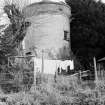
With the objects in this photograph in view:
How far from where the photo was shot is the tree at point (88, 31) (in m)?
21.7

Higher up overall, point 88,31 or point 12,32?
point 88,31

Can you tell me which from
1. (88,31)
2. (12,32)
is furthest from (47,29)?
(12,32)

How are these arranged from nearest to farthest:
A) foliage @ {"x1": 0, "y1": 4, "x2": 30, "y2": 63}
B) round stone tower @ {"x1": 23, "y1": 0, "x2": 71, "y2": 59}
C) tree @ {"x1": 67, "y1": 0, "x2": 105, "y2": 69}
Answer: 1. foliage @ {"x1": 0, "y1": 4, "x2": 30, "y2": 63}
2. round stone tower @ {"x1": 23, "y1": 0, "x2": 71, "y2": 59}
3. tree @ {"x1": 67, "y1": 0, "x2": 105, "y2": 69}

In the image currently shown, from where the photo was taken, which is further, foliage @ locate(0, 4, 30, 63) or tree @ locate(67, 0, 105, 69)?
tree @ locate(67, 0, 105, 69)

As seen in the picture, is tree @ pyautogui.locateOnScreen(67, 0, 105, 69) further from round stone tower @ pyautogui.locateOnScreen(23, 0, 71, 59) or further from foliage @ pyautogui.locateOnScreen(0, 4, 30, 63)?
foliage @ pyautogui.locateOnScreen(0, 4, 30, 63)

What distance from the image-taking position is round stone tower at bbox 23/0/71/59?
70.4ft

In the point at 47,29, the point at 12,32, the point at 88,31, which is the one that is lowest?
the point at 12,32

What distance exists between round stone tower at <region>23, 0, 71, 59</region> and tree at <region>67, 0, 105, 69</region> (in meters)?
1.42

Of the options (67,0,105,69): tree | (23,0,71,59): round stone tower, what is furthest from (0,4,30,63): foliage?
(67,0,105,69): tree

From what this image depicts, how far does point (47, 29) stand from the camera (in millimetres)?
21609

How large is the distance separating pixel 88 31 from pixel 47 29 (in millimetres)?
4196

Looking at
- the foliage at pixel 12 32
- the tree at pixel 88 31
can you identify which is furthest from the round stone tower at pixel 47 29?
the foliage at pixel 12 32

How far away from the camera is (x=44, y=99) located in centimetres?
877

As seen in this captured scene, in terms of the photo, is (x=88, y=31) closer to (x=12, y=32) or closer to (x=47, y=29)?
(x=47, y=29)
